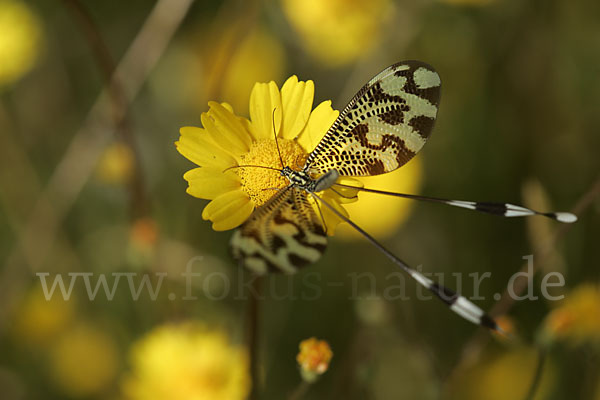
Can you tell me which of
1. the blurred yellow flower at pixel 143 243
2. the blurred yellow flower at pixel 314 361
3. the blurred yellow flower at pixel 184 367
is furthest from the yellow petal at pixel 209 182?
the blurred yellow flower at pixel 184 367

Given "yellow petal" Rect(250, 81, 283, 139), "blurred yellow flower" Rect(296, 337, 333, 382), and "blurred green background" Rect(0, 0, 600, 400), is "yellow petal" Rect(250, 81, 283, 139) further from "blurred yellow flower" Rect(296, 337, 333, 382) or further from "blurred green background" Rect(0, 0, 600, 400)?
"blurred green background" Rect(0, 0, 600, 400)

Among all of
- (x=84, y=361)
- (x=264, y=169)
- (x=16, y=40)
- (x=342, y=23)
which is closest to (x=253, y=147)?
(x=264, y=169)

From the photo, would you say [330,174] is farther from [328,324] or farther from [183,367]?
[328,324]

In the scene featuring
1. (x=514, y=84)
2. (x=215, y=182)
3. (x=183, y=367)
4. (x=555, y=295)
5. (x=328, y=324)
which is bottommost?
(x=183, y=367)

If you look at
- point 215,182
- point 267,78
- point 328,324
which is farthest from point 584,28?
point 215,182

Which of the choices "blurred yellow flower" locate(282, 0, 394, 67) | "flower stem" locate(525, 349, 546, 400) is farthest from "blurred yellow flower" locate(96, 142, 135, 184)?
"flower stem" locate(525, 349, 546, 400)

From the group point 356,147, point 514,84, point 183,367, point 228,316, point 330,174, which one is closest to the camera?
point 330,174
